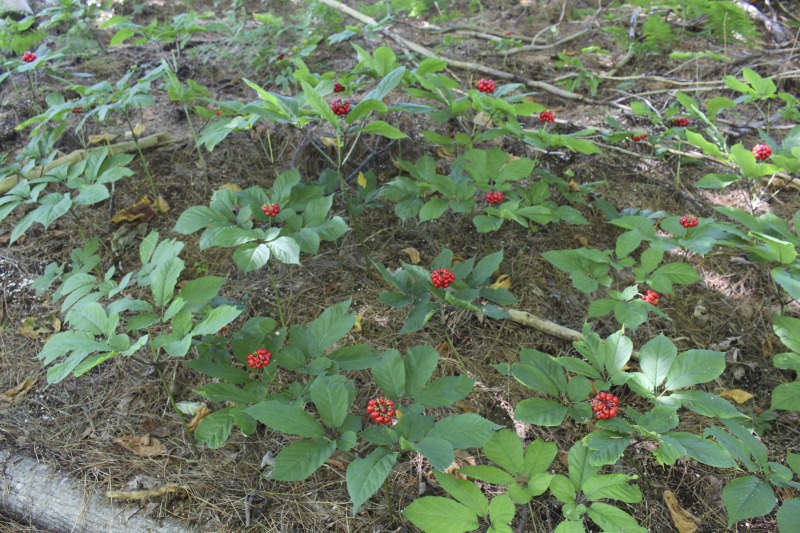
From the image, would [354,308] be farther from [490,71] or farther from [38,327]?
[490,71]

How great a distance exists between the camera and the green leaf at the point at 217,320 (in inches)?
57.2

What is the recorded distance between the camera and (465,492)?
1.36 m

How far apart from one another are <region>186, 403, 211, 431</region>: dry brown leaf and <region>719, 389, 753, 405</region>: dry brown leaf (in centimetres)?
199

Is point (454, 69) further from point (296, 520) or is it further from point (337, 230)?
point (296, 520)

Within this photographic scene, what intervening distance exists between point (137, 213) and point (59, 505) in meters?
1.54

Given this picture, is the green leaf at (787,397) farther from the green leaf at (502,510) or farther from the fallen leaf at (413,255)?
the fallen leaf at (413,255)

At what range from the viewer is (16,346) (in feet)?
7.43

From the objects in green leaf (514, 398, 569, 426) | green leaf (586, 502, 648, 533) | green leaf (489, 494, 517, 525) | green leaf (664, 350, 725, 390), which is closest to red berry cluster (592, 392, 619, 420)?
green leaf (514, 398, 569, 426)

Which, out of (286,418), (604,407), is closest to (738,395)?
(604,407)

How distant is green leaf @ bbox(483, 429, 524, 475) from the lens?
145 cm

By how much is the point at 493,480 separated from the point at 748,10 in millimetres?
4894

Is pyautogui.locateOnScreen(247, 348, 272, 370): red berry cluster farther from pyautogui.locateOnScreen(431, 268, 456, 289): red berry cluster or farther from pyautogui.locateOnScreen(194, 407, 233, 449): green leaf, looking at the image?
pyautogui.locateOnScreen(431, 268, 456, 289): red berry cluster

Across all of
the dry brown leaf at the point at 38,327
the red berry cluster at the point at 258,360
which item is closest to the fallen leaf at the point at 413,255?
the red berry cluster at the point at 258,360

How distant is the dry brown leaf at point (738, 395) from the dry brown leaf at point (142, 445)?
6.96 feet
